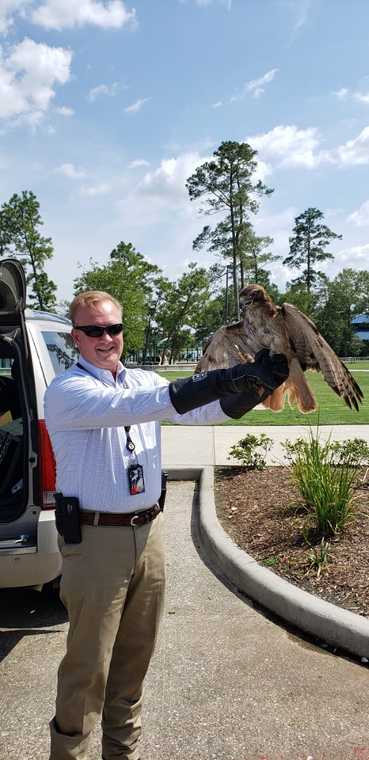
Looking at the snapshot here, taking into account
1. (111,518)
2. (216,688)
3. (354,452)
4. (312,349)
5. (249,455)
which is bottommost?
(216,688)

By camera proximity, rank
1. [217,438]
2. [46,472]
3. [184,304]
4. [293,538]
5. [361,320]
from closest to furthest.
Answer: [46,472] < [293,538] < [217,438] < [184,304] < [361,320]

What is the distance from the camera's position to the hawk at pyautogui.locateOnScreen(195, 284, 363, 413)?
254 cm

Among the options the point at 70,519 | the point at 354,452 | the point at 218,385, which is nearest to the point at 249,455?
the point at 354,452

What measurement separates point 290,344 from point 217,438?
23.9 ft

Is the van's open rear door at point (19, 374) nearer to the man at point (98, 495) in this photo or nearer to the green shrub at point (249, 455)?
the man at point (98, 495)

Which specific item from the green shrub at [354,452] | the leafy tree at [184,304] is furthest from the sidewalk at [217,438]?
the leafy tree at [184,304]

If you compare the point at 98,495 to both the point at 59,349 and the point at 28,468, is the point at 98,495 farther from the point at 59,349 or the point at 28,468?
the point at 59,349

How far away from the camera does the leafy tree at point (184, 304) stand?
1944 inches

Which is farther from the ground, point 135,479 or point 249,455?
point 135,479

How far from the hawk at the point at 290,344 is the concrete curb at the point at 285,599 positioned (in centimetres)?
124

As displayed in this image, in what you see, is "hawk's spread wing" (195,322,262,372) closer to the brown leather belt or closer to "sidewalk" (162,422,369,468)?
the brown leather belt

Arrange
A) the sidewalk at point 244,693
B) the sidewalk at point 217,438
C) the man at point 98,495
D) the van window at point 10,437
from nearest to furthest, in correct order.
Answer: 1. the man at point 98,495
2. the sidewalk at point 244,693
3. the van window at point 10,437
4. the sidewalk at point 217,438

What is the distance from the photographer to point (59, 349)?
12.4ft

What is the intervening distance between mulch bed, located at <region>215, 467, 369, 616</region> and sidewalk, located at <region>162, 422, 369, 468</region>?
1.41 meters
